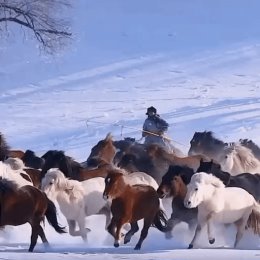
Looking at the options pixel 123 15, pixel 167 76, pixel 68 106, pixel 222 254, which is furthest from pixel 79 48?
pixel 222 254

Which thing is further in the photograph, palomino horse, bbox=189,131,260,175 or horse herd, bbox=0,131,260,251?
palomino horse, bbox=189,131,260,175

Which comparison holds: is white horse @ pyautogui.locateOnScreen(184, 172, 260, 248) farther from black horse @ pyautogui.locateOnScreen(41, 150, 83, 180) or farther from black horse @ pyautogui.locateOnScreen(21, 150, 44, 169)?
black horse @ pyautogui.locateOnScreen(21, 150, 44, 169)

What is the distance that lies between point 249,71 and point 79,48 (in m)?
10.6

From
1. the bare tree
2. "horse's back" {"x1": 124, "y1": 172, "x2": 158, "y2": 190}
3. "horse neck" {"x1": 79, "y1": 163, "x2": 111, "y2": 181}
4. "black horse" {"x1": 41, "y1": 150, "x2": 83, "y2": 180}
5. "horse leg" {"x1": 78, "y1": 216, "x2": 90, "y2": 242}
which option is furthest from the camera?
the bare tree

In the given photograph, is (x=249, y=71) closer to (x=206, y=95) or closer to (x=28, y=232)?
(x=206, y=95)

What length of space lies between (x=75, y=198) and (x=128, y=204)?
1101 millimetres

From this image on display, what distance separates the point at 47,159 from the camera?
1214 centimetres

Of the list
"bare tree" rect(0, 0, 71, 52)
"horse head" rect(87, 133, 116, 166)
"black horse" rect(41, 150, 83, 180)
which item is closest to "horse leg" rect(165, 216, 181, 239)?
"black horse" rect(41, 150, 83, 180)

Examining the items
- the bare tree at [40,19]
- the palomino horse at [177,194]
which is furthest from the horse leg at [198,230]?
the bare tree at [40,19]

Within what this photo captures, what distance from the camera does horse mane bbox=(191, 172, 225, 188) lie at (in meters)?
9.80

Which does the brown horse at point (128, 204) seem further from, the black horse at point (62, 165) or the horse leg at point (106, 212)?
the black horse at point (62, 165)

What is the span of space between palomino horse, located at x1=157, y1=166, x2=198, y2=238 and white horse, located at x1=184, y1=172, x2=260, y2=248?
18.8 inches

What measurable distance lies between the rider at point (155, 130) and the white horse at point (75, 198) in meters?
5.50

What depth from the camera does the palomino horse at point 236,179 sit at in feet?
35.7
